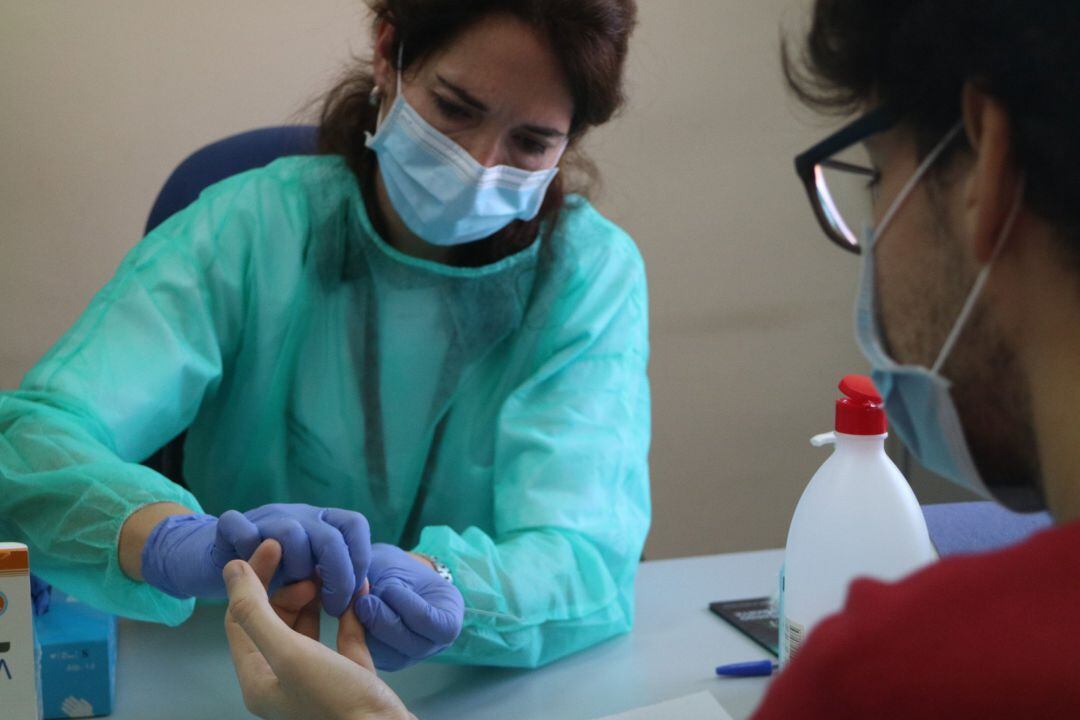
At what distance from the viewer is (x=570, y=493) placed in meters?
1.29

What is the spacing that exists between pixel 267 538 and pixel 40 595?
276 millimetres

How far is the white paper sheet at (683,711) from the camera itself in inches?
37.6

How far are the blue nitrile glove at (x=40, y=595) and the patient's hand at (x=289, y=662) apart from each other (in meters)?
0.25

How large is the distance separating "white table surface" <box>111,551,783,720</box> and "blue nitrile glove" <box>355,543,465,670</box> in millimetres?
58

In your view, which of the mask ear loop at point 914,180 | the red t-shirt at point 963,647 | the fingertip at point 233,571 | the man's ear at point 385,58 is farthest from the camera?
the man's ear at point 385,58

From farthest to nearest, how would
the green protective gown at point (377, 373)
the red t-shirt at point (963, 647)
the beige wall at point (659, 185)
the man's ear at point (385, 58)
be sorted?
the beige wall at point (659, 185) → the man's ear at point (385, 58) → the green protective gown at point (377, 373) → the red t-shirt at point (963, 647)

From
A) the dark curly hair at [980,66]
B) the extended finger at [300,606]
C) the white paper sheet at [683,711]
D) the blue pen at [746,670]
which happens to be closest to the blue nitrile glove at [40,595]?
the extended finger at [300,606]

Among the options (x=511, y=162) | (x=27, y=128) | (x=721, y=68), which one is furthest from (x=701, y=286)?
(x=27, y=128)

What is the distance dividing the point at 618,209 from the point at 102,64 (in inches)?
41.9

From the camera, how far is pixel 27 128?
204cm

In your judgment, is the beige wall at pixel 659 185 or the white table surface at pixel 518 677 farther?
the beige wall at pixel 659 185

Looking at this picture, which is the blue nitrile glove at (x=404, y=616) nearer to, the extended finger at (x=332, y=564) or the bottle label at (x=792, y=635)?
the extended finger at (x=332, y=564)

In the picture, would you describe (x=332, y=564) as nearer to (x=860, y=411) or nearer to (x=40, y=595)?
(x=40, y=595)

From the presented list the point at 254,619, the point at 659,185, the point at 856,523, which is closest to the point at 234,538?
the point at 254,619
